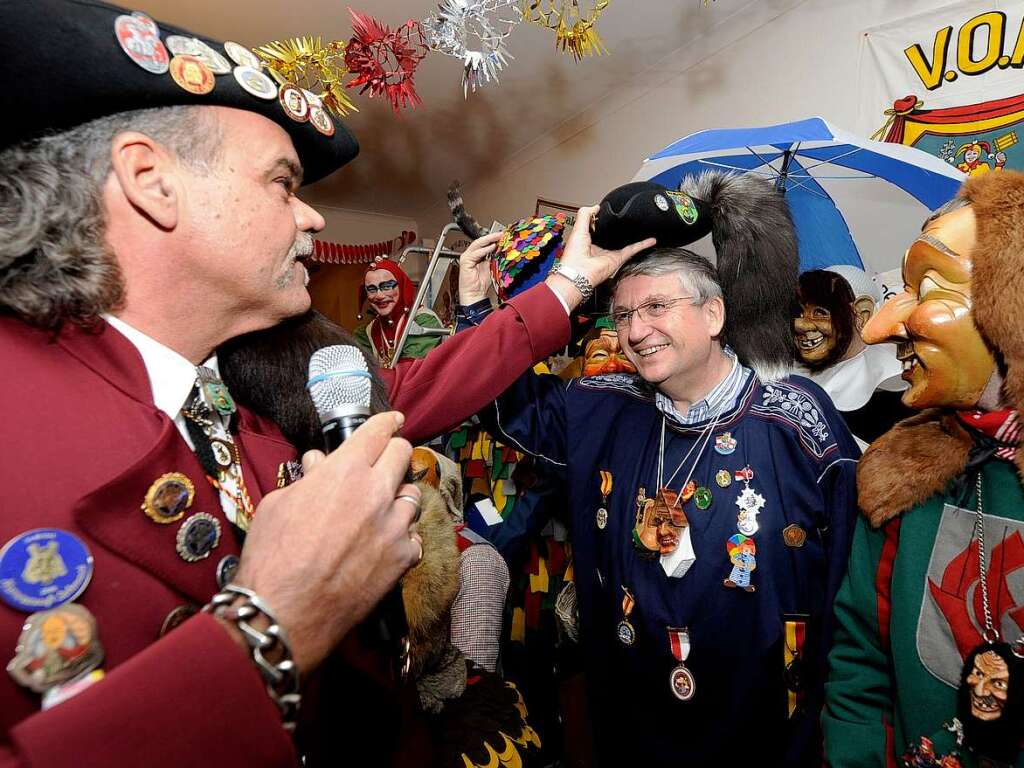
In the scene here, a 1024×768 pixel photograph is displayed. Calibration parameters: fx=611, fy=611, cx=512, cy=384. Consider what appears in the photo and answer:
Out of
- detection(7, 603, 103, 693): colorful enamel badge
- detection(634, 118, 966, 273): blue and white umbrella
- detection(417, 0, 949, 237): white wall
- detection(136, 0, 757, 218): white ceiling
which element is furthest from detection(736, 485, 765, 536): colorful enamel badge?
detection(136, 0, 757, 218): white ceiling

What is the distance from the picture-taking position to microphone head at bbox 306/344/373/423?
876 mm

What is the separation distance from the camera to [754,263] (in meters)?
1.90

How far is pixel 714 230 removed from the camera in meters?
1.96

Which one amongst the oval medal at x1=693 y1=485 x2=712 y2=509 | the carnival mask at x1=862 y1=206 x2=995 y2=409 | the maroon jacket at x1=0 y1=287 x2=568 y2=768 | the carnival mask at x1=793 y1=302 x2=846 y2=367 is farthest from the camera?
the carnival mask at x1=793 y1=302 x2=846 y2=367

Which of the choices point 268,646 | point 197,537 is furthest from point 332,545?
point 197,537

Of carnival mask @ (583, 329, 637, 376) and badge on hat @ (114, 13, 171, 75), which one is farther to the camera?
carnival mask @ (583, 329, 637, 376)

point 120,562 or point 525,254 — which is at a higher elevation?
point 525,254

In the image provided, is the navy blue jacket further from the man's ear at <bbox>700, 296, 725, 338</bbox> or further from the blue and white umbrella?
the blue and white umbrella

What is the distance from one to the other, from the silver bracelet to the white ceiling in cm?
364

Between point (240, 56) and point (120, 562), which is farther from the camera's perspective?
point (240, 56)

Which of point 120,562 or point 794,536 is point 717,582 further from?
point 120,562

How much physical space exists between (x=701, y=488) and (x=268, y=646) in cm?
135

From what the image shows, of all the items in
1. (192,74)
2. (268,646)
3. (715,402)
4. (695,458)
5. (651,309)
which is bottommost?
(268,646)

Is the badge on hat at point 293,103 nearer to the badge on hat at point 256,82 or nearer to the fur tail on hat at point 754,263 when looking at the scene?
the badge on hat at point 256,82
